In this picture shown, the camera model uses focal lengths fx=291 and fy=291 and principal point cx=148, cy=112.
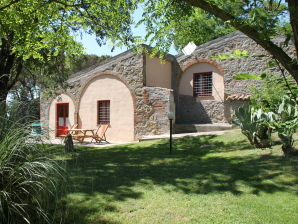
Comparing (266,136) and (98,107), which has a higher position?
(98,107)

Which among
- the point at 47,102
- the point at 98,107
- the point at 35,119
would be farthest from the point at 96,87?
the point at 35,119

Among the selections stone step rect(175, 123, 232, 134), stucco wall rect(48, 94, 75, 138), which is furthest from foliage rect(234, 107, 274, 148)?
stucco wall rect(48, 94, 75, 138)

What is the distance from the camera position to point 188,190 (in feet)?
15.7

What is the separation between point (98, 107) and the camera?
15.9 metres

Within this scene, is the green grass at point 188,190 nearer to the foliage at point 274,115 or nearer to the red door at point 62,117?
the foliage at point 274,115

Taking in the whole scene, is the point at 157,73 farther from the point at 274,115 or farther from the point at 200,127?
the point at 274,115

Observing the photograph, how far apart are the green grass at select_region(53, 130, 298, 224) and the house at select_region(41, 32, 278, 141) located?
672cm

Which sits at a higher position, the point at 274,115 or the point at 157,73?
the point at 157,73

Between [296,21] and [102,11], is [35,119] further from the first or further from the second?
[102,11]

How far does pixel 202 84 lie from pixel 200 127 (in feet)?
9.29

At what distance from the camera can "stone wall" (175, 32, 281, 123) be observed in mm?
14062

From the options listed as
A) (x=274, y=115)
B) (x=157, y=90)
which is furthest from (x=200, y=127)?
(x=274, y=115)

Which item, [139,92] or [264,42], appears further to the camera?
[139,92]

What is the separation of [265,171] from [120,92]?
34.2 ft
